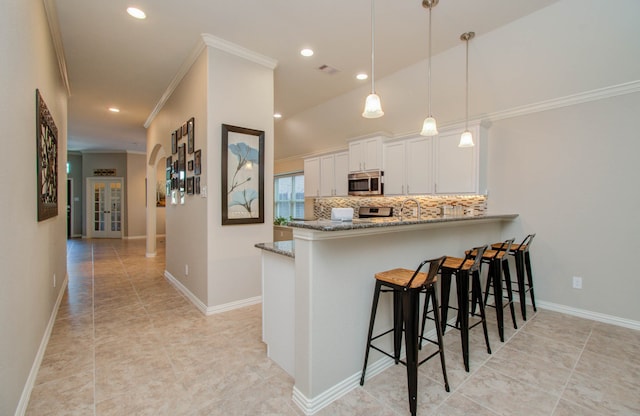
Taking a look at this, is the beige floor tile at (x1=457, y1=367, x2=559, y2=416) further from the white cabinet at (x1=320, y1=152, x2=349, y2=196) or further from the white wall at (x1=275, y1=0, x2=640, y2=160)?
the white cabinet at (x1=320, y1=152, x2=349, y2=196)

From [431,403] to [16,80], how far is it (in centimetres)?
316

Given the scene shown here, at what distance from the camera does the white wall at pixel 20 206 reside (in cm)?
146

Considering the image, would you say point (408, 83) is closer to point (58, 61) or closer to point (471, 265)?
point (471, 265)

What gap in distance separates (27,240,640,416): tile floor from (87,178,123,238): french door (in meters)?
7.90

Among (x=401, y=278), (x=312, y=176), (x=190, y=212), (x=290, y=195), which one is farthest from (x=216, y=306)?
(x=290, y=195)

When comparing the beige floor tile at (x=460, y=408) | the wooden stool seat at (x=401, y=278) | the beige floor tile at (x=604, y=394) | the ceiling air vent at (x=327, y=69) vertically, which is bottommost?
the beige floor tile at (x=604, y=394)

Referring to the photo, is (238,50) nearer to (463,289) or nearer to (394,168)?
(394,168)

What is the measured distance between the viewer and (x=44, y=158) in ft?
8.05

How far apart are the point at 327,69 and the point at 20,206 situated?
10.9ft

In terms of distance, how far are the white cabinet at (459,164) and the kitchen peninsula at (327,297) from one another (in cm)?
165

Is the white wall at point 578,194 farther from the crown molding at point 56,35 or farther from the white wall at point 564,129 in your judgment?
the crown molding at point 56,35

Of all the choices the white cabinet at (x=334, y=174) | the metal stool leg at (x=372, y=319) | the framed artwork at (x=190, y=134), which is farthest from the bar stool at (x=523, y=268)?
the framed artwork at (x=190, y=134)

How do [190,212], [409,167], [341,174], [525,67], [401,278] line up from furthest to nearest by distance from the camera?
[341,174] < [409,167] < [190,212] < [525,67] < [401,278]

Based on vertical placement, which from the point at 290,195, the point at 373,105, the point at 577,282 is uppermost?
the point at 373,105
